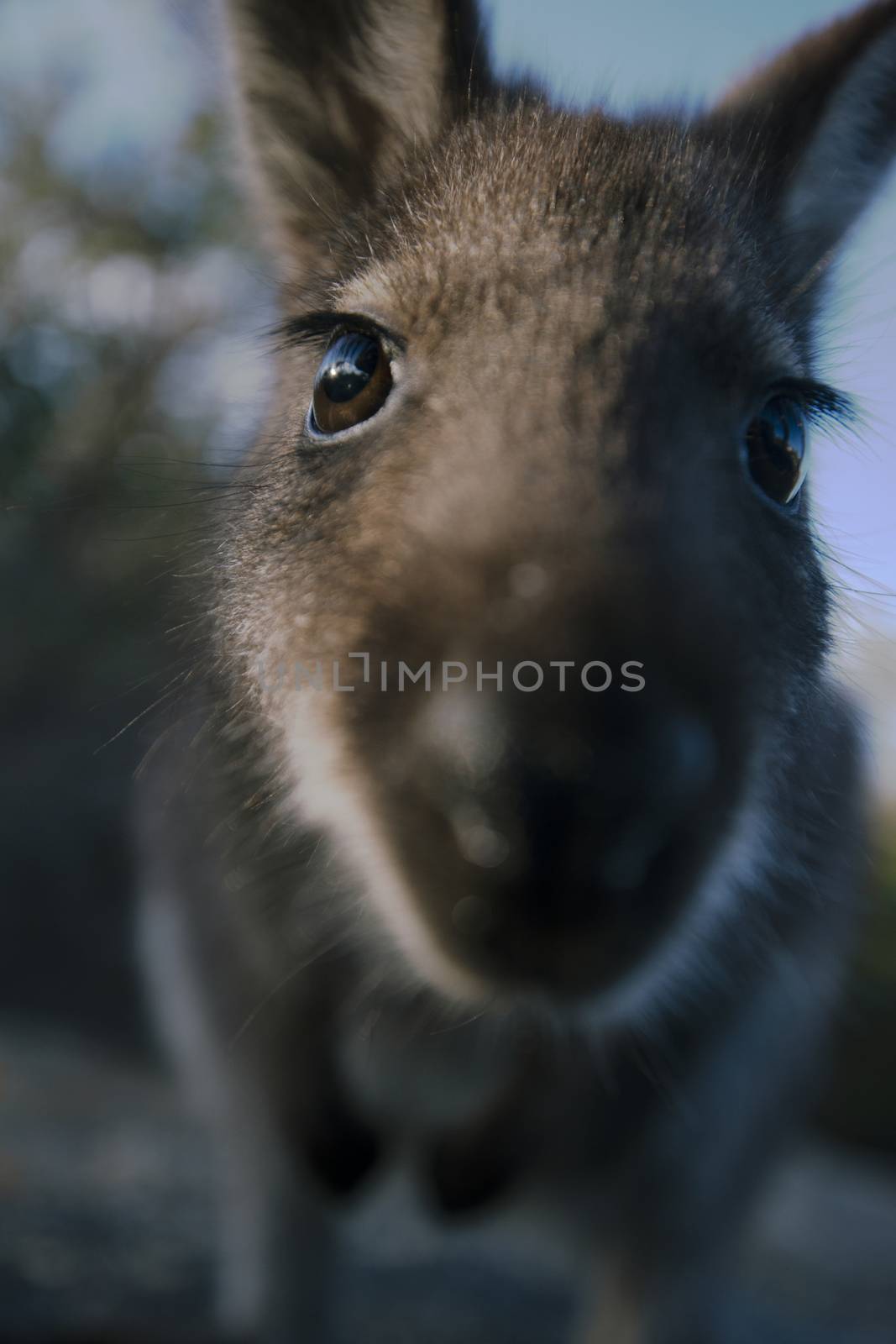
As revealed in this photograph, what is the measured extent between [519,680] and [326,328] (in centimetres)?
98

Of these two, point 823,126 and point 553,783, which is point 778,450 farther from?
point 553,783

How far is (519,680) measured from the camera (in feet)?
2.69

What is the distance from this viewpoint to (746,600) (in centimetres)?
120

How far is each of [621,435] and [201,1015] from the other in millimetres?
1871

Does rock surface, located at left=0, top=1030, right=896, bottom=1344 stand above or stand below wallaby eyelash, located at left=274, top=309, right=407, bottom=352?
below

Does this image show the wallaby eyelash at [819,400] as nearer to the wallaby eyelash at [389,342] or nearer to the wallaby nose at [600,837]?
the wallaby eyelash at [389,342]

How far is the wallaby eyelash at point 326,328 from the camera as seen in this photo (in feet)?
4.75

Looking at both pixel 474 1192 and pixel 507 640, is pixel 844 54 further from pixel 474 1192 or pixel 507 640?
pixel 474 1192

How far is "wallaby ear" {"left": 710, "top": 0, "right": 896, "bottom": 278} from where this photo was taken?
5.41 ft

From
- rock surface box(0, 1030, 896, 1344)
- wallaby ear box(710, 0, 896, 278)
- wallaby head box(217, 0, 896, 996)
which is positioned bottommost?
rock surface box(0, 1030, 896, 1344)

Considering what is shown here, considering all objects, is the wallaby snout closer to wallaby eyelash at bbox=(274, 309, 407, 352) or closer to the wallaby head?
the wallaby head

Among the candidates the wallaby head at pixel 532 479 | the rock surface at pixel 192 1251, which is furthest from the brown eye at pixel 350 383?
the rock surface at pixel 192 1251

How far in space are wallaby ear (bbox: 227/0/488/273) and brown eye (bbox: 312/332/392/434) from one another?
36 centimetres

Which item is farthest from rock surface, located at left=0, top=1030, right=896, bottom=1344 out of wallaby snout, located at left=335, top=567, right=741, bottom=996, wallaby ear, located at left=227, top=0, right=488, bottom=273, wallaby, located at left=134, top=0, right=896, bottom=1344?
wallaby ear, located at left=227, top=0, right=488, bottom=273
